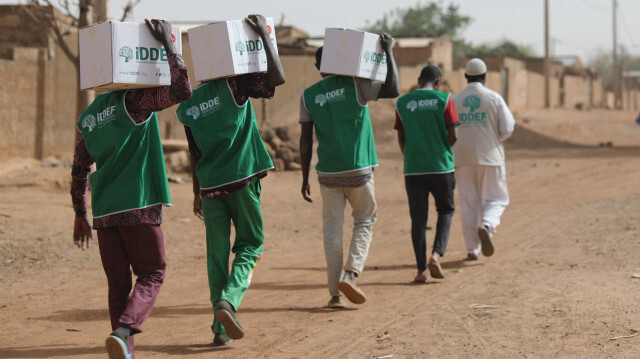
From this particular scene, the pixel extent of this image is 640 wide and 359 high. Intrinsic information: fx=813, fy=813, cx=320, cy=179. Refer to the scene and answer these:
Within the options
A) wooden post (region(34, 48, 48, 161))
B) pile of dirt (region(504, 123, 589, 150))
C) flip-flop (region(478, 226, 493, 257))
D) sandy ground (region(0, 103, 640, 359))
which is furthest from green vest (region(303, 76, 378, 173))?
pile of dirt (region(504, 123, 589, 150))

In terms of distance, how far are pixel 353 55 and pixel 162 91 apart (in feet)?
6.21

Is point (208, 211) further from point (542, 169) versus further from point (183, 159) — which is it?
point (542, 169)

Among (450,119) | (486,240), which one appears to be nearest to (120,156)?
(450,119)

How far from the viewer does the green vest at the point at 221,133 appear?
201 inches

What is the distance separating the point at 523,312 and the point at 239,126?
8.11ft

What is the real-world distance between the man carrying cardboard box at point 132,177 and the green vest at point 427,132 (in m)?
3.23

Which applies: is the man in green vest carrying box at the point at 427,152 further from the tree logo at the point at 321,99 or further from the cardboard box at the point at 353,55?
the tree logo at the point at 321,99

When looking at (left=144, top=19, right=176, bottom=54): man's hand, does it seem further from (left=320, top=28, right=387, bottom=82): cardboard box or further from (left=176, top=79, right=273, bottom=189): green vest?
(left=320, top=28, right=387, bottom=82): cardboard box

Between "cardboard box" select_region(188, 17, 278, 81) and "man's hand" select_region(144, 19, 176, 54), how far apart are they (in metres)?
0.54

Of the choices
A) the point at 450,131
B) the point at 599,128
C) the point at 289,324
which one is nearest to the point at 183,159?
the point at 450,131

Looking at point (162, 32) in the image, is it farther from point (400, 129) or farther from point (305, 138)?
point (400, 129)

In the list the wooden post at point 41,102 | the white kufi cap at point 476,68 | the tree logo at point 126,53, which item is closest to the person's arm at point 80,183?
the tree logo at point 126,53

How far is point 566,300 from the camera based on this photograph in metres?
6.16

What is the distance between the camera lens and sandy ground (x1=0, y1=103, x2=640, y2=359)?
5203mm
